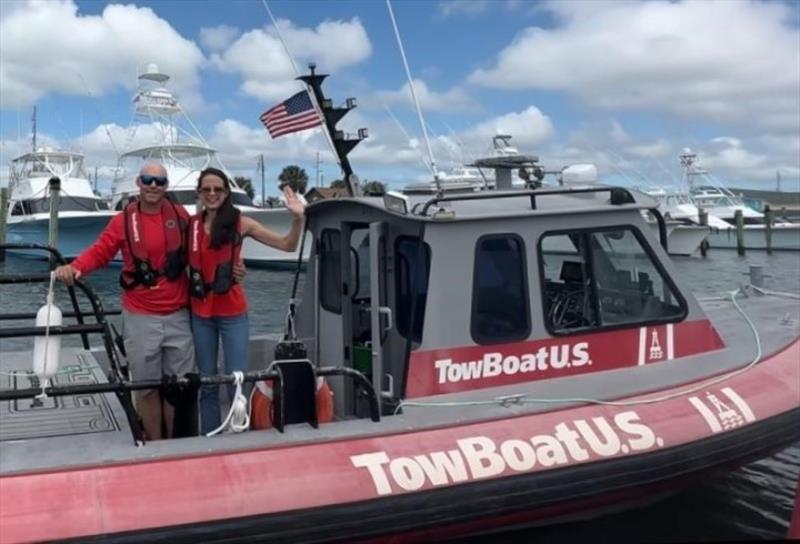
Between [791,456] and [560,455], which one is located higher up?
[560,455]

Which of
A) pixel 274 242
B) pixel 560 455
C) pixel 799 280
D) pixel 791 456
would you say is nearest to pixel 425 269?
pixel 274 242

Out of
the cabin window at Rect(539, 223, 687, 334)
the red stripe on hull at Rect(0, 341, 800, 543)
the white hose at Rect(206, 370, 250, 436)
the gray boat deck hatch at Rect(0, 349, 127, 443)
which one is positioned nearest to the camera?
the red stripe on hull at Rect(0, 341, 800, 543)

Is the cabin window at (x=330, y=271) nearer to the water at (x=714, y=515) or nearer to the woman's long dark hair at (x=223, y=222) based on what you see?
the woman's long dark hair at (x=223, y=222)

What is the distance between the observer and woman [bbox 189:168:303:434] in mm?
4273

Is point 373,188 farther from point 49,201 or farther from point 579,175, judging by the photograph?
point 49,201

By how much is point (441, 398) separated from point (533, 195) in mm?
1329

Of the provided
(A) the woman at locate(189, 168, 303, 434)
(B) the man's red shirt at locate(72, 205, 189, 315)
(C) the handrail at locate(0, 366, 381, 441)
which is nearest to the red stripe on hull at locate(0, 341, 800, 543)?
(C) the handrail at locate(0, 366, 381, 441)

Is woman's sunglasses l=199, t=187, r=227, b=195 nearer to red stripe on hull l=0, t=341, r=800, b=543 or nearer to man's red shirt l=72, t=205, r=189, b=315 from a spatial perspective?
man's red shirt l=72, t=205, r=189, b=315

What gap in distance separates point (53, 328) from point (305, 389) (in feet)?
4.17

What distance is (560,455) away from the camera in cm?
432

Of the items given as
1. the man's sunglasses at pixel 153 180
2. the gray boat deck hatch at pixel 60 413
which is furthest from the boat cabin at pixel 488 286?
the gray boat deck hatch at pixel 60 413

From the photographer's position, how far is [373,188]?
5.75 m

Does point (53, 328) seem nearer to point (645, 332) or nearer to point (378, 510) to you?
point (378, 510)

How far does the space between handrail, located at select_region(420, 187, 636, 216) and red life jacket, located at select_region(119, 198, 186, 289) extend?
132 cm
